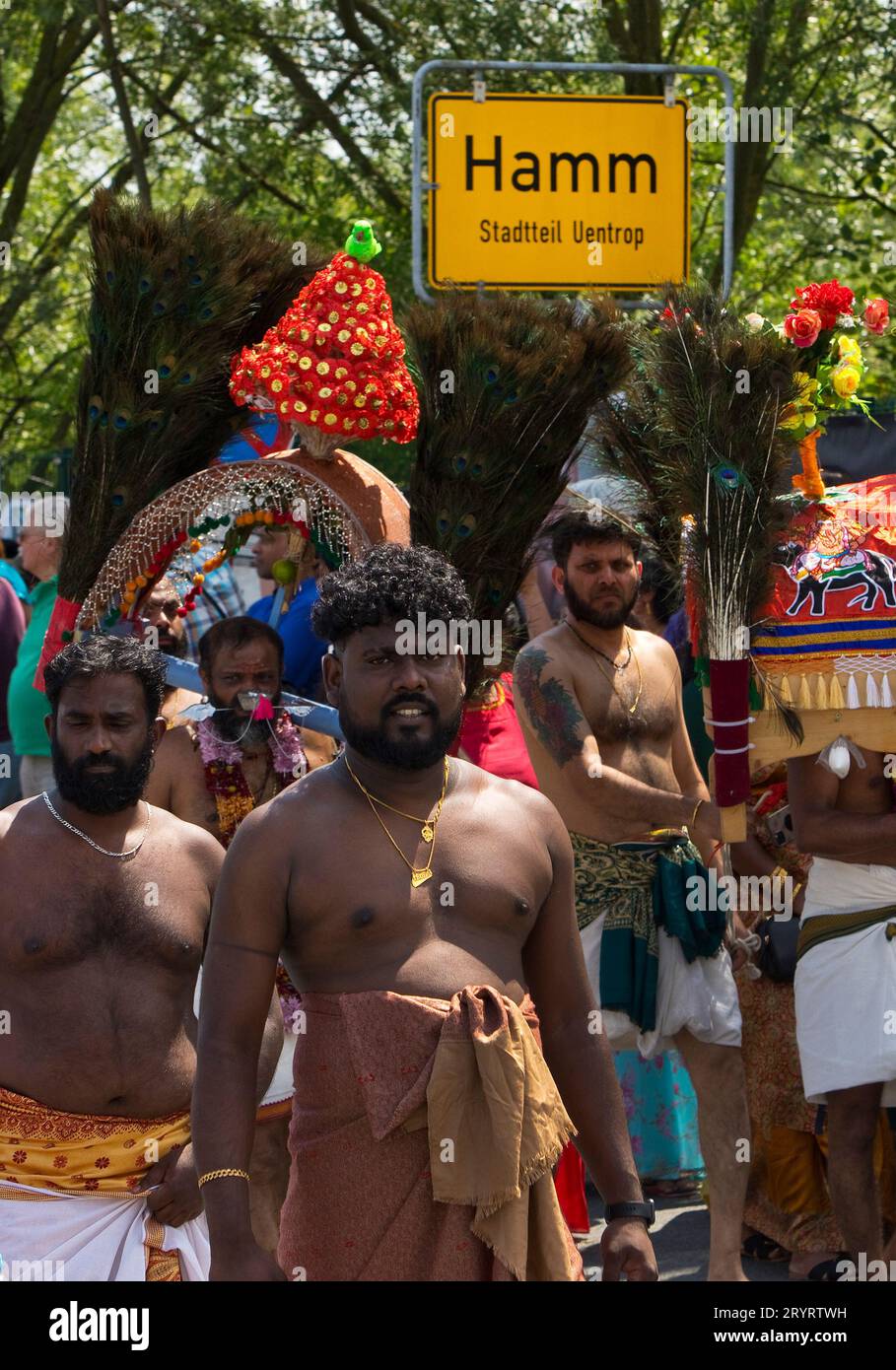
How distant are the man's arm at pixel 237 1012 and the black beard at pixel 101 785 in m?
0.74

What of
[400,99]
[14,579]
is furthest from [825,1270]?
[400,99]

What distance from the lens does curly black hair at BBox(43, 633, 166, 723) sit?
163 inches

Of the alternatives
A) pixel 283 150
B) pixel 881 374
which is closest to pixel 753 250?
pixel 881 374

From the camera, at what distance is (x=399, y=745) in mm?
3389

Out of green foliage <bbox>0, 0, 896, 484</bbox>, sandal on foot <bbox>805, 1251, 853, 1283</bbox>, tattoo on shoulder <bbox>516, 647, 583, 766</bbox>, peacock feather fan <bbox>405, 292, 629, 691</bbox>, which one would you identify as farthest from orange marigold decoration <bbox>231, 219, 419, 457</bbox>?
green foliage <bbox>0, 0, 896, 484</bbox>

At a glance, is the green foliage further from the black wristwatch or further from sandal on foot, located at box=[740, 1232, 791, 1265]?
the black wristwatch

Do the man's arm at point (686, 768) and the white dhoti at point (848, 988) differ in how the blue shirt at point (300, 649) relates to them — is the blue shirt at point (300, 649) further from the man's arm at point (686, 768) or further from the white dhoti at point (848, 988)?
the white dhoti at point (848, 988)

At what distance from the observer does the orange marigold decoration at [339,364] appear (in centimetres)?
505

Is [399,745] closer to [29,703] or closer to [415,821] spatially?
[415,821]

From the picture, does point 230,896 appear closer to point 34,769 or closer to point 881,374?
point 34,769

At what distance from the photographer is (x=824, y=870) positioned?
5.26 metres

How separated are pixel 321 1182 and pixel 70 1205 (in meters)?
0.86

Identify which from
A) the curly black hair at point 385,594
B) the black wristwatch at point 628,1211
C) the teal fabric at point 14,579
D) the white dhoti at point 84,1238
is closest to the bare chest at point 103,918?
the white dhoti at point 84,1238

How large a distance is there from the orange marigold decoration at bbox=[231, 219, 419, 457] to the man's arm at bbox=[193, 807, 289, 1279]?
76.2 inches
